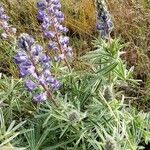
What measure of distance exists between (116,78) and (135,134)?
432 millimetres

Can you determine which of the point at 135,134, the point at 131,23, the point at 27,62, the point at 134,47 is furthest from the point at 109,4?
the point at 27,62

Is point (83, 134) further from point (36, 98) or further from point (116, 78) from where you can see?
point (116, 78)

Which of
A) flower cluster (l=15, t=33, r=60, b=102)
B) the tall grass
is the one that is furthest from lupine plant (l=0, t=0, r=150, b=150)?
the tall grass

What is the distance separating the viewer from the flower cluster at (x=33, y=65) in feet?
8.13

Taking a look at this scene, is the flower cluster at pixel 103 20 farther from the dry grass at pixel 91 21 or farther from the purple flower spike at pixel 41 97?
the dry grass at pixel 91 21

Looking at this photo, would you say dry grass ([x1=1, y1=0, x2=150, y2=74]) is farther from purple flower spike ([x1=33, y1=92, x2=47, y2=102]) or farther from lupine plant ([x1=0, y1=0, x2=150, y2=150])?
purple flower spike ([x1=33, y1=92, x2=47, y2=102])

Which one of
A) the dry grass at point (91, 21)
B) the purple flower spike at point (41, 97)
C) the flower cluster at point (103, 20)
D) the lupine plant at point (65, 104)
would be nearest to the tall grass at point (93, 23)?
the dry grass at point (91, 21)

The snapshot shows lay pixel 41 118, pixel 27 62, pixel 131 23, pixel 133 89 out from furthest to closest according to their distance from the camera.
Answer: pixel 131 23
pixel 133 89
pixel 41 118
pixel 27 62

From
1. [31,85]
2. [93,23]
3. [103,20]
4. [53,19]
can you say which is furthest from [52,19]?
[93,23]

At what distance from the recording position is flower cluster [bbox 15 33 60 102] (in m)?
2.48

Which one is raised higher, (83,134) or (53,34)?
(53,34)

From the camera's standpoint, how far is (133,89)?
399cm

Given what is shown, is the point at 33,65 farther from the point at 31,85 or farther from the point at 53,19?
the point at 53,19

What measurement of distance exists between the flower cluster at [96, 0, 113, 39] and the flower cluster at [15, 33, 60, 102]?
52 cm
